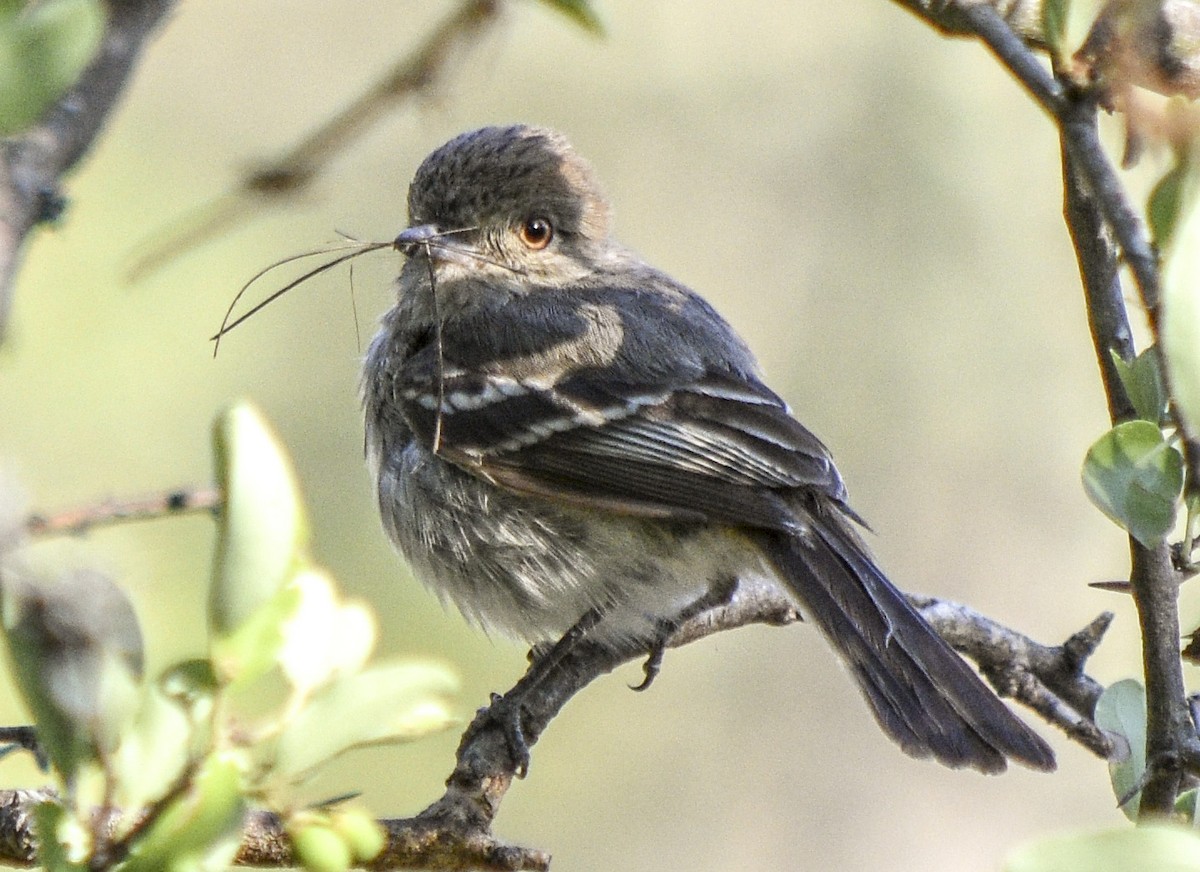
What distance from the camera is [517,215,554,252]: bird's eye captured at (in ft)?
14.1

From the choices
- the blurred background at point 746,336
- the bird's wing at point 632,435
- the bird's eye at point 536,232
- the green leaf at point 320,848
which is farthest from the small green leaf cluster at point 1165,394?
the blurred background at point 746,336

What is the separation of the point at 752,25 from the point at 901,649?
184 inches

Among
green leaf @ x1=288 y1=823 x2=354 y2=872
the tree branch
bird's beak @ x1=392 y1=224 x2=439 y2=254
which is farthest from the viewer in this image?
bird's beak @ x1=392 y1=224 x2=439 y2=254

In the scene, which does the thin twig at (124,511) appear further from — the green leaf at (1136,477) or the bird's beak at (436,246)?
the bird's beak at (436,246)

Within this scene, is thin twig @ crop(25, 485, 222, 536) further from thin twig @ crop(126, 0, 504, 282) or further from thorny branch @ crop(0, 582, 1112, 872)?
thorny branch @ crop(0, 582, 1112, 872)

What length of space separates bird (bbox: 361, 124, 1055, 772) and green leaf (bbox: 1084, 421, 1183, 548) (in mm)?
1165

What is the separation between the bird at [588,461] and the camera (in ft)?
10.1

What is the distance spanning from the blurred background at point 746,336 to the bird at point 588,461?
1.63m

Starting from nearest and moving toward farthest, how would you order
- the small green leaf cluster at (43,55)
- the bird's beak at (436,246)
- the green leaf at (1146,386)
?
the small green leaf cluster at (43,55) < the green leaf at (1146,386) < the bird's beak at (436,246)

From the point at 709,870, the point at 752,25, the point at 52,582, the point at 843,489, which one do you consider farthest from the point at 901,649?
the point at 752,25

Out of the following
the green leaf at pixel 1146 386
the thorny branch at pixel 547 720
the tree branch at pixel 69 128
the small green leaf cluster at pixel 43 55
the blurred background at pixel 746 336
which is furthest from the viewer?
the blurred background at pixel 746 336

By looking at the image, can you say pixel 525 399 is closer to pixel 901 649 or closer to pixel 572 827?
pixel 901 649

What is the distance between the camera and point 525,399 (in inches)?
145

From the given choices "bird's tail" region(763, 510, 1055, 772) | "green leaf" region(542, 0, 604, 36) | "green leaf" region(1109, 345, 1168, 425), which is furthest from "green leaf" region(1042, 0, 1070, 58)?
"bird's tail" region(763, 510, 1055, 772)
